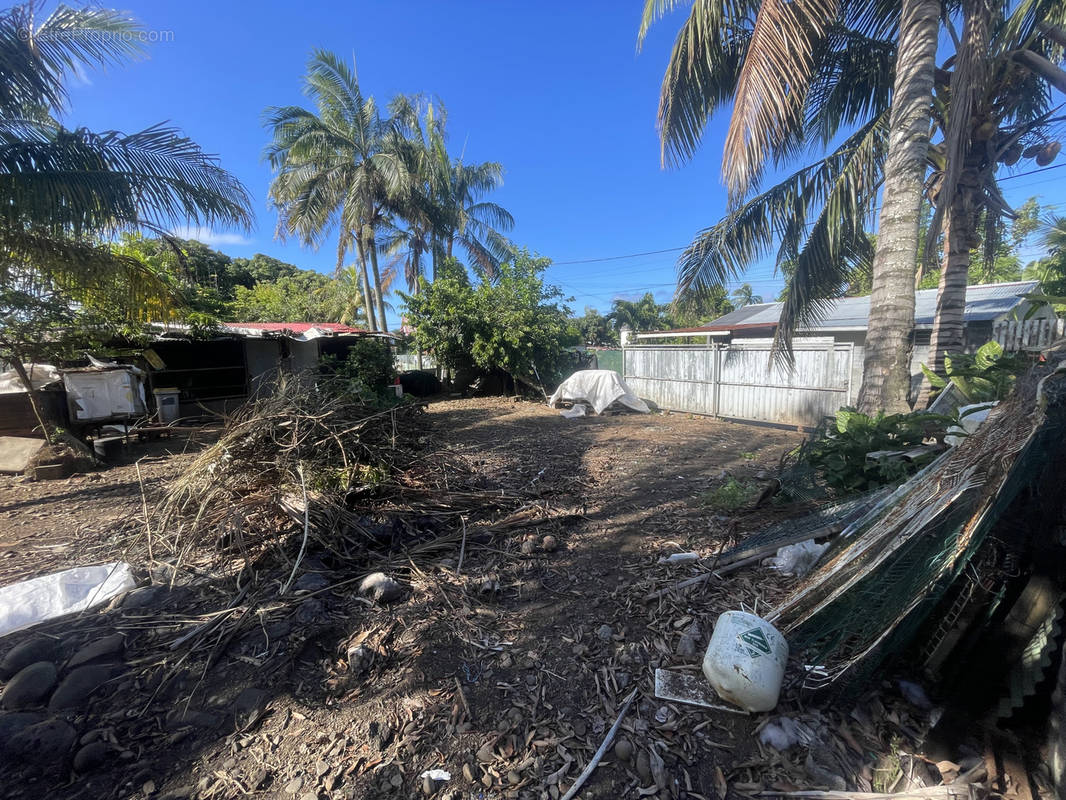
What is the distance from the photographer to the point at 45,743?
1719 mm

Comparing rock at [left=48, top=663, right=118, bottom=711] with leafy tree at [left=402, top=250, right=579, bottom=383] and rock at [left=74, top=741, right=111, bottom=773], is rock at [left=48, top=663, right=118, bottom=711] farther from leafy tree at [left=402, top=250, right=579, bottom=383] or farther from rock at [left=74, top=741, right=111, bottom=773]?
leafy tree at [left=402, top=250, right=579, bottom=383]

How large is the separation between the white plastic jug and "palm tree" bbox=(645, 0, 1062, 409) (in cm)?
357

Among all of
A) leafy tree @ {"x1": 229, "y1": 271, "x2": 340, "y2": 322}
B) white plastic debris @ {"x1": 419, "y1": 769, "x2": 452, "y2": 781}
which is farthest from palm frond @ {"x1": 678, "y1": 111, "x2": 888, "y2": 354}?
leafy tree @ {"x1": 229, "y1": 271, "x2": 340, "y2": 322}

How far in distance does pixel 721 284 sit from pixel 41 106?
868 centimetres

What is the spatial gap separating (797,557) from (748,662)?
1187 mm

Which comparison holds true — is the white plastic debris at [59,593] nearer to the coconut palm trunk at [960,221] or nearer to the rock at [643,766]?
the rock at [643,766]

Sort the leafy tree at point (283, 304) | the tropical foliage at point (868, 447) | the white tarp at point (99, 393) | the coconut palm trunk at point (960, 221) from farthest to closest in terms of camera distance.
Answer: the leafy tree at point (283, 304) < the white tarp at point (99, 393) < the coconut palm trunk at point (960, 221) < the tropical foliage at point (868, 447)

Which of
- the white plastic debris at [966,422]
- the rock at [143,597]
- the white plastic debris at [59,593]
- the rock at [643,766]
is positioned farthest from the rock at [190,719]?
the white plastic debris at [966,422]

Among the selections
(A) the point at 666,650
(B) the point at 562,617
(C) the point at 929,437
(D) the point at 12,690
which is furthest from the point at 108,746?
(C) the point at 929,437

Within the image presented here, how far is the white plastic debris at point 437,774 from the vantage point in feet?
5.22

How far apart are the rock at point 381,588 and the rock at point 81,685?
1164 mm

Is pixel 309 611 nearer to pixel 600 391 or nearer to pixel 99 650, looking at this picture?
pixel 99 650

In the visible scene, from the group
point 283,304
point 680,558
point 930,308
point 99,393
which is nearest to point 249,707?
point 680,558

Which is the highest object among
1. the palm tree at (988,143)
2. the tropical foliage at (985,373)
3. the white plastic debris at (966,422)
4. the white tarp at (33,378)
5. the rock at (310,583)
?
the palm tree at (988,143)
